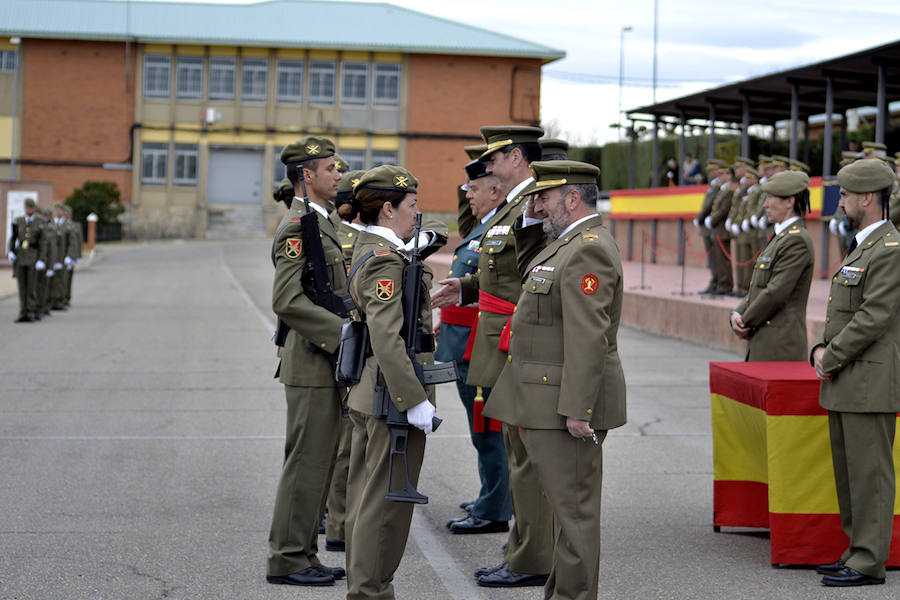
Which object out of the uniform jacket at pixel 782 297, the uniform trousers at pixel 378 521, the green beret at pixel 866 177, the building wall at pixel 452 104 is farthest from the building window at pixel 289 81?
the uniform trousers at pixel 378 521

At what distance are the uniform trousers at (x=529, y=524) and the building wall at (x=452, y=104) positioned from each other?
52148mm

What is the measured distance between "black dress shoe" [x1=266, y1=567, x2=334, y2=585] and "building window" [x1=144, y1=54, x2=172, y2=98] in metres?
54.8

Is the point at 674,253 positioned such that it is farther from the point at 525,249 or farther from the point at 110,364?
the point at 525,249

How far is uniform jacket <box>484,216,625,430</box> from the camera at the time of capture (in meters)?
4.73

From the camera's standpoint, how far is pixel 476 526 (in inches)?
265

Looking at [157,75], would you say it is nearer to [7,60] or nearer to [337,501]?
[7,60]

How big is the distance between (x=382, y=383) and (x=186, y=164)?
5522cm

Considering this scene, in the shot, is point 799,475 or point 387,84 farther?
point 387,84

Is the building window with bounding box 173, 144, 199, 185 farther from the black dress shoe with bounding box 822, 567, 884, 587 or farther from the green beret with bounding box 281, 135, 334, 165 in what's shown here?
the black dress shoe with bounding box 822, 567, 884, 587

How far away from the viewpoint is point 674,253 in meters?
30.7

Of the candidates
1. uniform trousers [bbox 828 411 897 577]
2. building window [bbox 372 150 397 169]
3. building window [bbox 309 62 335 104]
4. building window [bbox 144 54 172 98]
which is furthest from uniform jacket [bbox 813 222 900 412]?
building window [bbox 144 54 172 98]

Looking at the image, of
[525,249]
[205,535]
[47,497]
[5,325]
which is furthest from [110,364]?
[525,249]

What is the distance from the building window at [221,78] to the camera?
57.8 metres

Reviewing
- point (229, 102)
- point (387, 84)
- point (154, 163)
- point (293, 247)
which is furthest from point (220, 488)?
point (154, 163)
